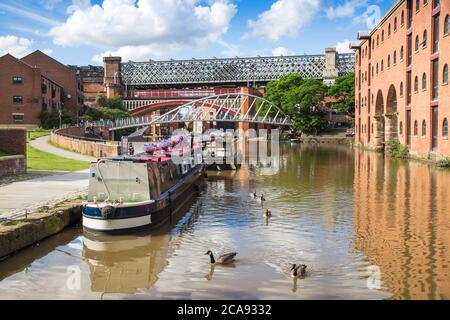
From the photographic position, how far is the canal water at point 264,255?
1012cm

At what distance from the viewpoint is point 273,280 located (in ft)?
34.8

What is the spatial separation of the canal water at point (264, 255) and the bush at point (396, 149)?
2115 centimetres

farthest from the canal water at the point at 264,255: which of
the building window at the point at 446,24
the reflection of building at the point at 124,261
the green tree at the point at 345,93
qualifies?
the green tree at the point at 345,93

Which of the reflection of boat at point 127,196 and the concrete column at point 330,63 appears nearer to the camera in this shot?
the reflection of boat at point 127,196

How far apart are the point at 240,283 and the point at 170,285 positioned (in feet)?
4.65

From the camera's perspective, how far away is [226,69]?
137 m

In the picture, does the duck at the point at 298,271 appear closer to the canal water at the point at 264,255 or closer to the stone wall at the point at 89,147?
the canal water at the point at 264,255

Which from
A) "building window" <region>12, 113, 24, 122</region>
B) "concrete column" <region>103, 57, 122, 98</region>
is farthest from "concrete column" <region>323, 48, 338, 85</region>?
"building window" <region>12, 113, 24, 122</region>

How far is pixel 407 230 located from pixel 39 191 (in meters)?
12.4

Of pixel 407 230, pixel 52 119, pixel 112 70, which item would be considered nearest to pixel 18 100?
pixel 52 119

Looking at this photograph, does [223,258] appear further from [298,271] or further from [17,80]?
[17,80]
